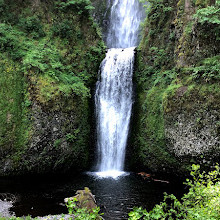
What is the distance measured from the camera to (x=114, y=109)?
1448 cm

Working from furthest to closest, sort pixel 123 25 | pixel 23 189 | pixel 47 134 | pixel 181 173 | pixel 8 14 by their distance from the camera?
pixel 123 25, pixel 8 14, pixel 47 134, pixel 181 173, pixel 23 189

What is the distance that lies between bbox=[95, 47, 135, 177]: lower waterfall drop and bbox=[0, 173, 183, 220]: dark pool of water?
160cm

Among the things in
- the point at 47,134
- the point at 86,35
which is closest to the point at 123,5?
the point at 86,35

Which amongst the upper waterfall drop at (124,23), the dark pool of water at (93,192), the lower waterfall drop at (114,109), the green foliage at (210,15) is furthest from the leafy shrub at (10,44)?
the upper waterfall drop at (124,23)

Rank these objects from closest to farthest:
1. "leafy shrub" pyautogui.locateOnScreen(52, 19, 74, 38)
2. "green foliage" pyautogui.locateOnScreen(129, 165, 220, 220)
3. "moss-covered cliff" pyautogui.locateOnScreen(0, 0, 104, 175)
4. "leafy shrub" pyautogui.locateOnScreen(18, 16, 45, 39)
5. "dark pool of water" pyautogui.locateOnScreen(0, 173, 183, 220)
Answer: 1. "green foliage" pyautogui.locateOnScreen(129, 165, 220, 220)
2. "dark pool of water" pyautogui.locateOnScreen(0, 173, 183, 220)
3. "moss-covered cliff" pyautogui.locateOnScreen(0, 0, 104, 175)
4. "leafy shrub" pyautogui.locateOnScreen(18, 16, 45, 39)
5. "leafy shrub" pyautogui.locateOnScreen(52, 19, 74, 38)

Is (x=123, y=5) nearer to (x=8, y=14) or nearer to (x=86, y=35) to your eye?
(x=86, y=35)

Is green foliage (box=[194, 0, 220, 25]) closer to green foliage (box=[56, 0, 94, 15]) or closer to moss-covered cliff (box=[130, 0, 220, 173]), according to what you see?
moss-covered cliff (box=[130, 0, 220, 173])

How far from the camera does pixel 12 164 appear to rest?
11211mm

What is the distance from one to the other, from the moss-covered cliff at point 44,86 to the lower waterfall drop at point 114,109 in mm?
734

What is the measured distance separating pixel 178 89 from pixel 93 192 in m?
6.44

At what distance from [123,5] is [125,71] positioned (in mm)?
11500

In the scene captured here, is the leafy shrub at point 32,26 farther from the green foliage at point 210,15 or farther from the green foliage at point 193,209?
the green foliage at point 193,209

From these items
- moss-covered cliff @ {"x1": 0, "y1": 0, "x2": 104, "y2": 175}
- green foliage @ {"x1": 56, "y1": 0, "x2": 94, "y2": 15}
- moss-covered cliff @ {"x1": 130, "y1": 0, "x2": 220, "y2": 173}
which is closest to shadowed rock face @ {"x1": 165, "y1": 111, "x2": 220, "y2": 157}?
moss-covered cliff @ {"x1": 130, "y1": 0, "x2": 220, "y2": 173}

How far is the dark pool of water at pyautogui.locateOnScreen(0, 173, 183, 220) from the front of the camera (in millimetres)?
8562
